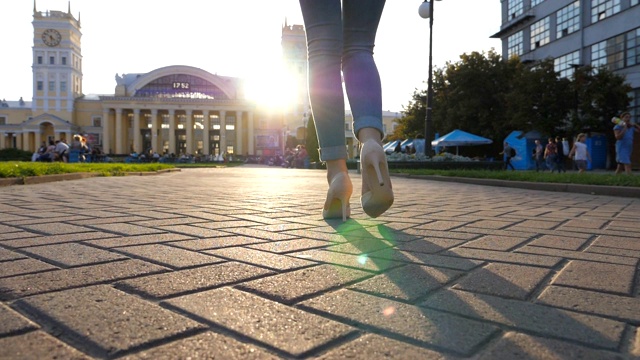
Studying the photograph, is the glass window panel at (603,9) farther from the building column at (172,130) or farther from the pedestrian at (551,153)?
the building column at (172,130)

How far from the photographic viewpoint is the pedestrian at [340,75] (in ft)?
9.28

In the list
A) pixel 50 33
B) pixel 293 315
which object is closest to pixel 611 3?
pixel 293 315

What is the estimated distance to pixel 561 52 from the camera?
33312 mm

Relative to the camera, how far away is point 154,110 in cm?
7669

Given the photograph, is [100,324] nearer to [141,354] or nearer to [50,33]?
[141,354]

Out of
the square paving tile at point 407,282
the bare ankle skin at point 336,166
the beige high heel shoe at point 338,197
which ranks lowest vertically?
the square paving tile at point 407,282

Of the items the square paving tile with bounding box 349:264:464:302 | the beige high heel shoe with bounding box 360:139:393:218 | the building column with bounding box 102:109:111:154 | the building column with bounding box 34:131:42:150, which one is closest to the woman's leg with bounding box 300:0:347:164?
the beige high heel shoe with bounding box 360:139:393:218

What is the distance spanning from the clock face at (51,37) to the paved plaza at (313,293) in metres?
92.7

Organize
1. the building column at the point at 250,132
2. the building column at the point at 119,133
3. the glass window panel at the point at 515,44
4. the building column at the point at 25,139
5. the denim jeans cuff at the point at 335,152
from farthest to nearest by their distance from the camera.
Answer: the building column at the point at 250,132, the building column at the point at 25,139, the building column at the point at 119,133, the glass window panel at the point at 515,44, the denim jeans cuff at the point at 335,152

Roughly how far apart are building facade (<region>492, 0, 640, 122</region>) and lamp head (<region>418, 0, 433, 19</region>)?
15.8m

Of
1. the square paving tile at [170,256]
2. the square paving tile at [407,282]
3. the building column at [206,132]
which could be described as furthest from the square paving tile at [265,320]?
the building column at [206,132]

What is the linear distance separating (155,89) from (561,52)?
66795mm

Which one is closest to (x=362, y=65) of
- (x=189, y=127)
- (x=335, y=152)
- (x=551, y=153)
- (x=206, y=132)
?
(x=335, y=152)

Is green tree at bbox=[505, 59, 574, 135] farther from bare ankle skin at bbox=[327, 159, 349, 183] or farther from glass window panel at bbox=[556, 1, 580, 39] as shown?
bare ankle skin at bbox=[327, 159, 349, 183]
